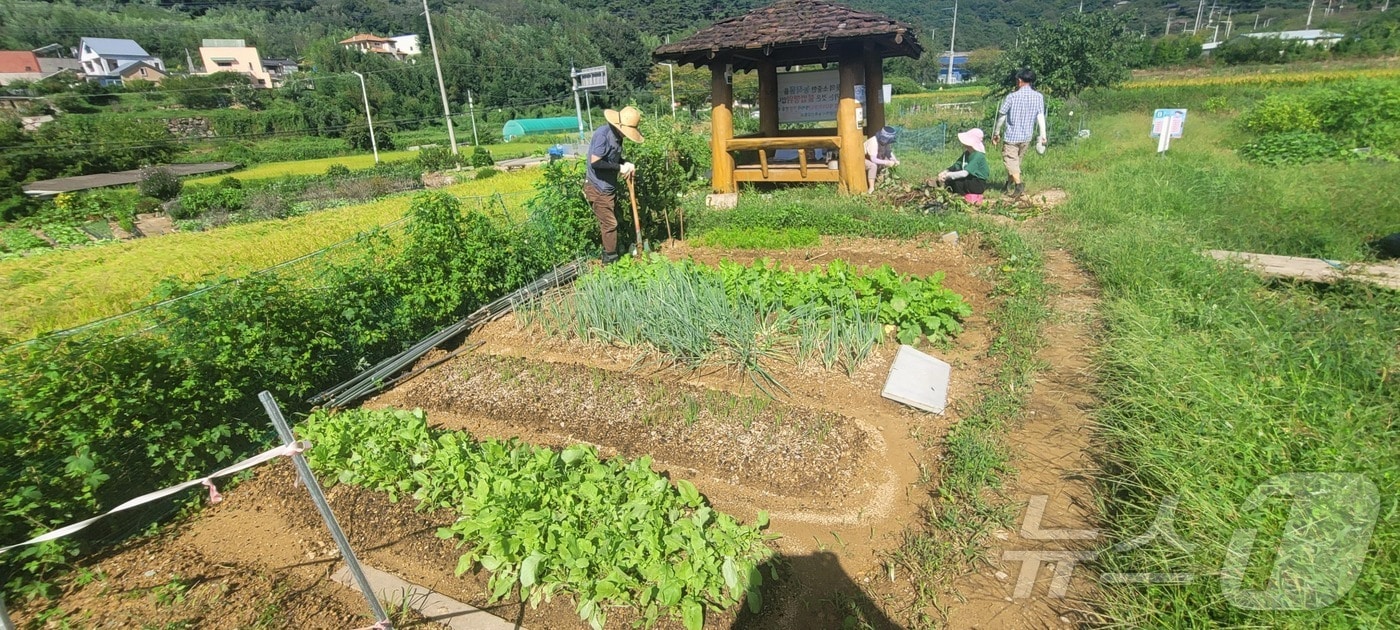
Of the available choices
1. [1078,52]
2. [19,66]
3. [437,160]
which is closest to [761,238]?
[1078,52]

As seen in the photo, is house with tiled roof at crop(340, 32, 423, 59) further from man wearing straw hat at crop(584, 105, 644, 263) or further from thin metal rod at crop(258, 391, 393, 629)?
thin metal rod at crop(258, 391, 393, 629)

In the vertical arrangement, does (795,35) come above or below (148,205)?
above

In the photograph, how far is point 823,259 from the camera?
6551 millimetres

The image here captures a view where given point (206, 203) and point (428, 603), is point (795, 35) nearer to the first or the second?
point (428, 603)

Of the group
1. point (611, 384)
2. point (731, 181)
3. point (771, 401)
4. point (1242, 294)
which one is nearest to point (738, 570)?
point (771, 401)

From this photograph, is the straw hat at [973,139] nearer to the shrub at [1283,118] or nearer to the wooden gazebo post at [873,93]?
the wooden gazebo post at [873,93]

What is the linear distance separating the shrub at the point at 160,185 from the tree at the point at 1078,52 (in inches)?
1192

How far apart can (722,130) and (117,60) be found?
8865cm

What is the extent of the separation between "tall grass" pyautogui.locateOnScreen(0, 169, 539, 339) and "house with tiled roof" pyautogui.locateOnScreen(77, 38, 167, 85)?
73.0 meters

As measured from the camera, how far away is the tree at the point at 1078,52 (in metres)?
19.7

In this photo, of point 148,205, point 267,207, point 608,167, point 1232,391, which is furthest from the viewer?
point 148,205

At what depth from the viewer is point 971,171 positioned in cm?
820

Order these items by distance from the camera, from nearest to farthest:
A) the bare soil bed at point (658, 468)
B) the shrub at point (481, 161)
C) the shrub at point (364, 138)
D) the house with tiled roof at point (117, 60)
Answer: the bare soil bed at point (658, 468), the shrub at point (481, 161), the shrub at point (364, 138), the house with tiled roof at point (117, 60)

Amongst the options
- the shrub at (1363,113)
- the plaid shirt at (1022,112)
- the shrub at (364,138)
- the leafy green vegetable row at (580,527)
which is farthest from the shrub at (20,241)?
the shrub at (364,138)
